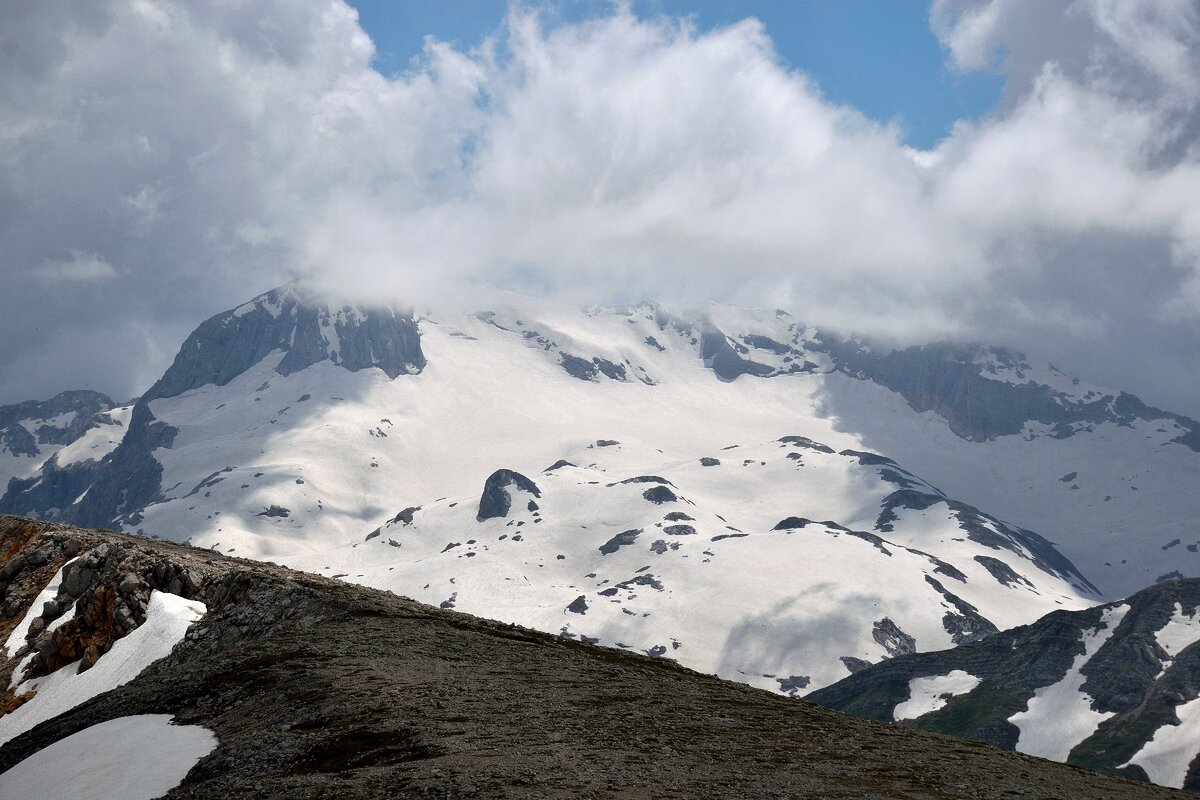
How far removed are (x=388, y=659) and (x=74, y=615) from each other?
2748cm

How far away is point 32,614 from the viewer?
7844cm

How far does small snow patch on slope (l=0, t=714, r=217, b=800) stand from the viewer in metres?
41.3

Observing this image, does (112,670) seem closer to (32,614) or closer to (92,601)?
(92,601)

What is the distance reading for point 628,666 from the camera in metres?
72.3

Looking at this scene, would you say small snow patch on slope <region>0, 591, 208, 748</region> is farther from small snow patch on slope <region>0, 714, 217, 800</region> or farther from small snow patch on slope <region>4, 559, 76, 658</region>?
small snow patch on slope <region>0, 714, 217, 800</region>

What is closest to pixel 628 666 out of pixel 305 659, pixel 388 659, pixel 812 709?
pixel 812 709

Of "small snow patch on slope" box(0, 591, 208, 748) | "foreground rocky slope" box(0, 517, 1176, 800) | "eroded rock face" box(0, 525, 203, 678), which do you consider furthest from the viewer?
"eroded rock face" box(0, 525, 203, 678)

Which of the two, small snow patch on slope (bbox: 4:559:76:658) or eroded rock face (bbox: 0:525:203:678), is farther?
small snow patch on slope (bbox: 4:559:76:658)

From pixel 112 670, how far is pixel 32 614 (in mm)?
18773

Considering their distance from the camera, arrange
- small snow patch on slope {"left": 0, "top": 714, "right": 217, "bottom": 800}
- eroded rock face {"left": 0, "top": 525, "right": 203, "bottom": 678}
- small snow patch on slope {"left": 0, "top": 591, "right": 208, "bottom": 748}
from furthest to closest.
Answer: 1. eroded rock face {"left": 0, "top": 525, "right": 203, "bottom": 678}
2. small snow patch on slope {"left": 0, "top": 591, "right": 208, "bottom": 748}
3. small snow patch on slope {"left": 0, "top": 714, "right": 217, "bottom": 800}

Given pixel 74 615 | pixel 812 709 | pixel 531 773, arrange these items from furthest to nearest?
pixel 74 615
pixel 812 709
pixel 531 773

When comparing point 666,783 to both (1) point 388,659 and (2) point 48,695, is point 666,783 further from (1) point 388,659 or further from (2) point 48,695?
(2) point 48,695

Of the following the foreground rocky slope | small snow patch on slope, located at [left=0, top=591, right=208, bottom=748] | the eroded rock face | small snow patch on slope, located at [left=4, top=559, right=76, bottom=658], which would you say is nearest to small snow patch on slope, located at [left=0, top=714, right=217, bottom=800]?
the foreground rocky slope

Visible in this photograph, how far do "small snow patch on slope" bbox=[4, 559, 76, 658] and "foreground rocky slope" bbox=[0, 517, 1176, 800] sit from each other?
0.68m
